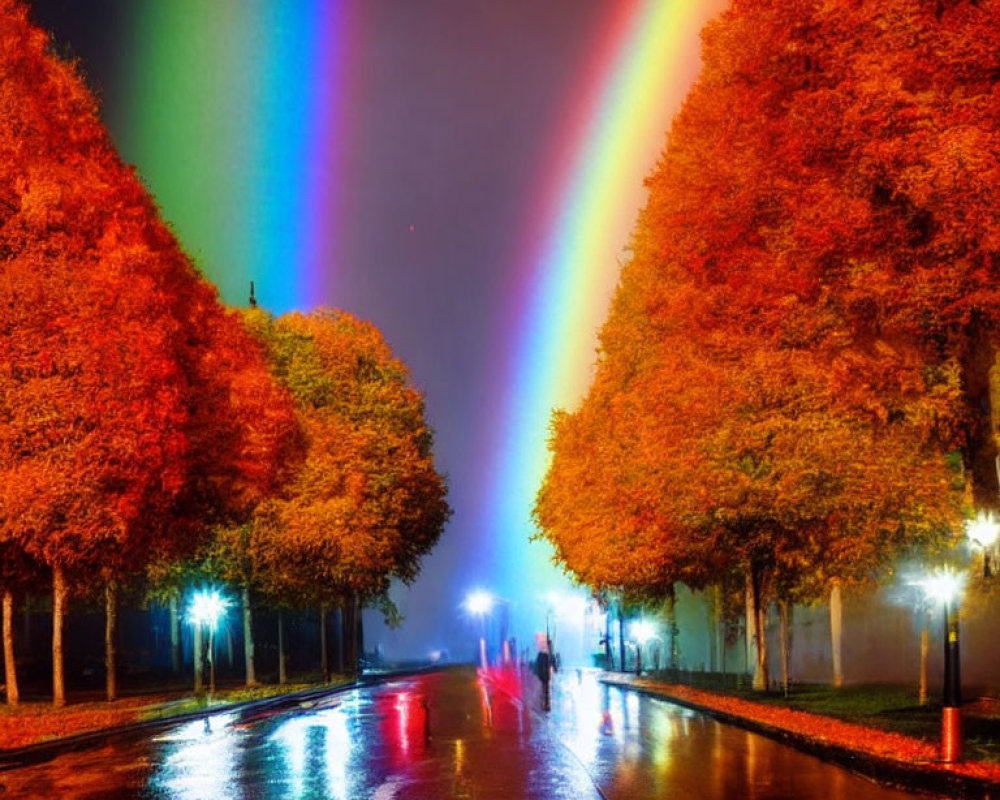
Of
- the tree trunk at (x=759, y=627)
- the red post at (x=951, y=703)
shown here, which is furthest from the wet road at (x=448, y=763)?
the tree trunk at (x=759, y=627)

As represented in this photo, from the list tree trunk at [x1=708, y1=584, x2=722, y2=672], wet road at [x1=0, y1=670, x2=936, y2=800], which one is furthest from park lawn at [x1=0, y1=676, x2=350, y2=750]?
tree trunk at [x1=708, y1=584, x2=722, y2=672]

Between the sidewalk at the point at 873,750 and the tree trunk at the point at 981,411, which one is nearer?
the sidewalk at the point at 873,750

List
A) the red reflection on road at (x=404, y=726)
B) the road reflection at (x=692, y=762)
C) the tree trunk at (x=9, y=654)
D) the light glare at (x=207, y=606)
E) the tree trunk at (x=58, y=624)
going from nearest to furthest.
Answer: the road reflection at (x=692, y=762), the red reflection on road at (x=404, y=726), the tree trunk at (x=58, y=624), the tree trunk at (x=9, y=654), the light glare at (x=207, y=606)

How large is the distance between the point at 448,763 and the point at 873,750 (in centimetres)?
595

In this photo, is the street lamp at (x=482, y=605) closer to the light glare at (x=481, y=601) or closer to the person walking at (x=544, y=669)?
the light glare at (x=481, y=601)

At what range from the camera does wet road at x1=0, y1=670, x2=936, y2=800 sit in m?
14.7

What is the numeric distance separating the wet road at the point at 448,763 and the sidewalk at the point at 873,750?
38cm

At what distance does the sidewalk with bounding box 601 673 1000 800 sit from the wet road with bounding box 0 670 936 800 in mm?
377

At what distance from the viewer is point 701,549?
3344 cm

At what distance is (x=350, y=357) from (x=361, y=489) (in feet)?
23.1

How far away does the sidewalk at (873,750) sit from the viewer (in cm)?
1463

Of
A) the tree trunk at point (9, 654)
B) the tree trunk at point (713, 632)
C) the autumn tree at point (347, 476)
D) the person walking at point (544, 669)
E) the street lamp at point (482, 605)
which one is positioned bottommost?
the street lamp at point (482, 605)

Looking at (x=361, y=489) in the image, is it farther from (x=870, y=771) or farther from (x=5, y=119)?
(x=870, y=771)

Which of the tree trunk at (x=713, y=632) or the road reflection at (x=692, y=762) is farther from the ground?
the road reflection at (x=692, y=762)
